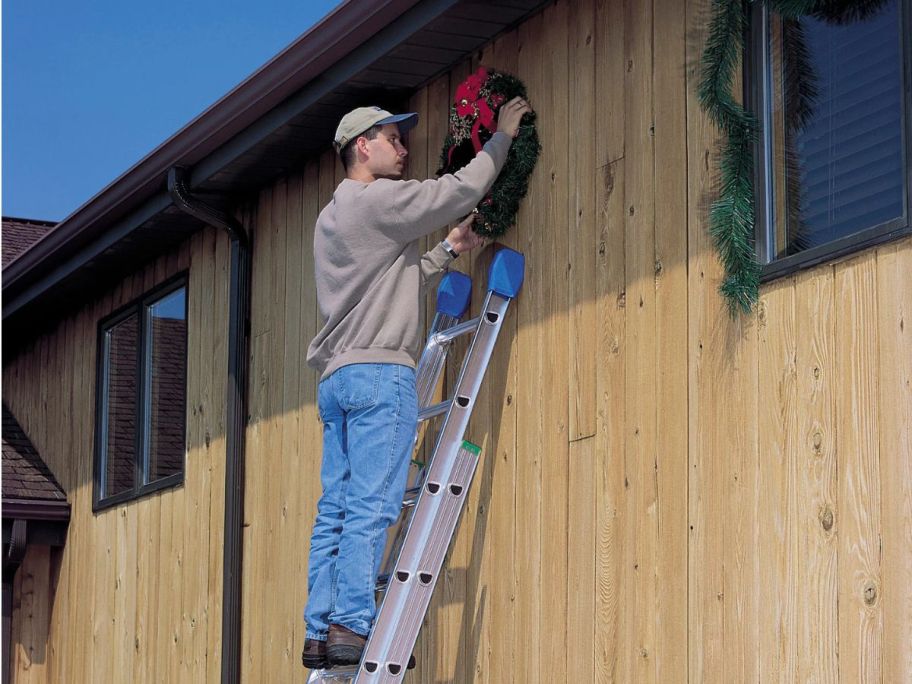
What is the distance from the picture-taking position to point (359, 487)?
18.7ft

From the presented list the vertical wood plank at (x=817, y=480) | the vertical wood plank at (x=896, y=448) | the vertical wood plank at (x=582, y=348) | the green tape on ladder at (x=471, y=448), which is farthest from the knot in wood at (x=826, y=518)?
the green tape on ladder at (x=471, y=448)

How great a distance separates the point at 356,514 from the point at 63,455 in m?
6.41

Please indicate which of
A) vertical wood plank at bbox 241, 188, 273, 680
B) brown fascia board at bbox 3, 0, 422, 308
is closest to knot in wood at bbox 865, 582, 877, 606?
brown fascia board at bbox 3, 0, 422, 308

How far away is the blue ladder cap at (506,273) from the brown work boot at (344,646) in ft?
4.87

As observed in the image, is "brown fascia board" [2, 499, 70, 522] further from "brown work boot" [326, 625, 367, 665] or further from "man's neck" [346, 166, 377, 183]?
"brown work boot" [326, 625, 367, 665]

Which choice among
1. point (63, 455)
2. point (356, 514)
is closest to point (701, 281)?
point (356, 514)

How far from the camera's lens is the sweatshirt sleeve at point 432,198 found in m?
5.84

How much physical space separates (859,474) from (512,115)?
2342 mm

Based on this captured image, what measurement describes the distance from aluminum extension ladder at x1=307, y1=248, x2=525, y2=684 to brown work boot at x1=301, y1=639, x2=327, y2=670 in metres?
0.05

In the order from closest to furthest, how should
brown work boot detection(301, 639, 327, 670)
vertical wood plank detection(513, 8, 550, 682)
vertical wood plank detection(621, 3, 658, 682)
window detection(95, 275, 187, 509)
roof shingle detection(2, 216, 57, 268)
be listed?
vertical wood plank detection(621, 3, 658, 682) < brown work boot detection(301, 639, 327, 670) < vertical wood plank detection(513, 8, 550, 682) < window detection(95, 275, 187, 509) < roof shingle detection(2, 216, 57, 268)

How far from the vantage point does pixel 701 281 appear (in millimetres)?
5230

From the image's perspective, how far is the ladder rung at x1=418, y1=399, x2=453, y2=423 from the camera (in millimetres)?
6059

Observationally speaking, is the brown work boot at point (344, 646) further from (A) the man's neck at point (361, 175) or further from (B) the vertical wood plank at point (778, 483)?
(A) the man's neck at point (361, 175)

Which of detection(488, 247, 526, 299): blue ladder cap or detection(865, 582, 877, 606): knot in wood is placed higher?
detection(488, 247, 526, 299): blue ladder cap
